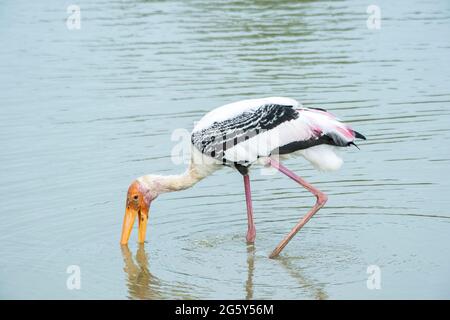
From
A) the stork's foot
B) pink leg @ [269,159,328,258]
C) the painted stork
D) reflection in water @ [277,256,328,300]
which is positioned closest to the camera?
reflection in water @ [277,256,328,300]

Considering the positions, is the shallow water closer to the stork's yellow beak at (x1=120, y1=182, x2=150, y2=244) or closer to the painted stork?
the stork's yellow beak at (x1=120, y1=182, x2=150, y2=244)

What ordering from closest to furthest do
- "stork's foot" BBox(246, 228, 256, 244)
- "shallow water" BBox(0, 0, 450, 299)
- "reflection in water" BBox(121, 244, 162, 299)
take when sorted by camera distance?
"reflection in water" BBox(121, 244, 162, 299)
"shallow water" BBox(0, 0, 450, 299)
"stork's foot" BBox(246, 228, 256, 244)

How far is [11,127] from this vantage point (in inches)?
557

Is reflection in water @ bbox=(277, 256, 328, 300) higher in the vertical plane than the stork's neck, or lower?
lower

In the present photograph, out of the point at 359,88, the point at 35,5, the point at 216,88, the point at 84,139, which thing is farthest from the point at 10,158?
the point at 35,5

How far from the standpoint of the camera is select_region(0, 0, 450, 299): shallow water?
9461mm

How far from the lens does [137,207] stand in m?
10.3

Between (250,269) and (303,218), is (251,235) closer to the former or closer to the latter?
(303,218)

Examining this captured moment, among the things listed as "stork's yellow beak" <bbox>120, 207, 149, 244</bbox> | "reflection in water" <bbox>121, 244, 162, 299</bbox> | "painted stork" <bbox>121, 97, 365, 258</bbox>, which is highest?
"painted stork" <bbox>121, 97, 365, 258</bbox>

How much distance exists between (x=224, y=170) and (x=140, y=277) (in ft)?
10.8

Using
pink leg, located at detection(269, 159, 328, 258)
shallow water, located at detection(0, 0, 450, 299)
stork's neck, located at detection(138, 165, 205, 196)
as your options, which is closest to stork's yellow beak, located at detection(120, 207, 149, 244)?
shallow water, located at detection(0, 0, 450, 299)

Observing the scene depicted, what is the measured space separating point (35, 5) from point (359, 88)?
9617 millimetres

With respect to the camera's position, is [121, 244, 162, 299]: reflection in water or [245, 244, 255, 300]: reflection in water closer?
[245, 244, 255, 300]: reflection in water

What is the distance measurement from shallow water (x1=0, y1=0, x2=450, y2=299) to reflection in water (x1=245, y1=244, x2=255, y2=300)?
0.03m
